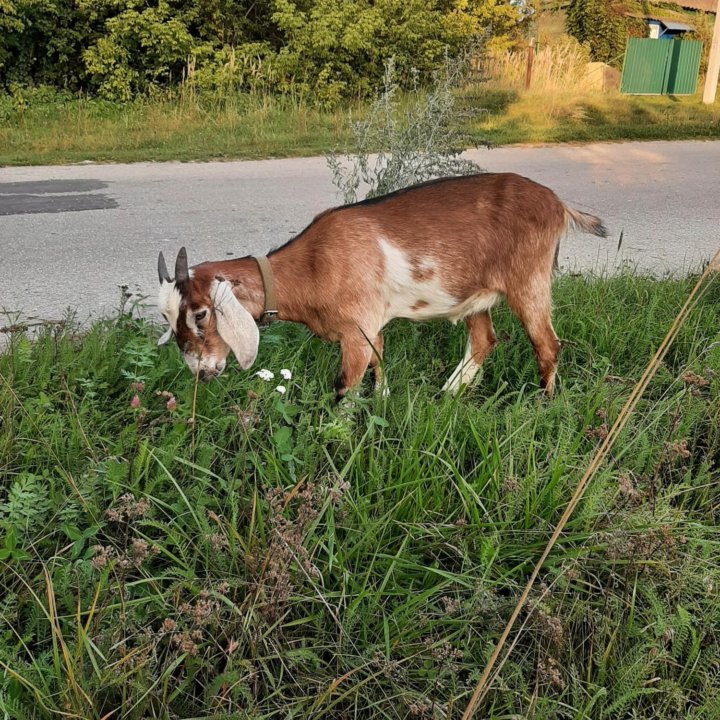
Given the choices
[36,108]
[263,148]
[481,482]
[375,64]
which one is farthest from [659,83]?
[481,482]

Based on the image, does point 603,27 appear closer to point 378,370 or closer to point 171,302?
point 378,370

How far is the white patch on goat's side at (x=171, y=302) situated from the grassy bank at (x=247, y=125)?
6.19 m

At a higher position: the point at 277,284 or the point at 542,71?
the point at 542,71

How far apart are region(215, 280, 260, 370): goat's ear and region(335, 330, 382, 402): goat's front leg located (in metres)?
0.41

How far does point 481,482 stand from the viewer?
2.78 metres

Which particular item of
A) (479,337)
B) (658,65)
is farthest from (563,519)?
(658,65)

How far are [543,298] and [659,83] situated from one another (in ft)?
58.5

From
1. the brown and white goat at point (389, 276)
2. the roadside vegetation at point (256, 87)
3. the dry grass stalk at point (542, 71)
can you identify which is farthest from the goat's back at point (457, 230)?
the dry grass stalk at point (542, 71)

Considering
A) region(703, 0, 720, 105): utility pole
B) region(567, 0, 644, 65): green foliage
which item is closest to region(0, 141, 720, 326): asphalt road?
region(703, 0, 720, 105): utility pole

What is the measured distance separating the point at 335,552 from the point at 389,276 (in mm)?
1456

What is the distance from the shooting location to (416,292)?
3.65 m

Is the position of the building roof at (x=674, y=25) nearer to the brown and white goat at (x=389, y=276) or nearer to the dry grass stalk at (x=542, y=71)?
the dry grass stalk at (x=542, y=71)

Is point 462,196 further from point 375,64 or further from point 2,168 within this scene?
point 375,64

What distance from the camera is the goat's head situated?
324 centimetres
